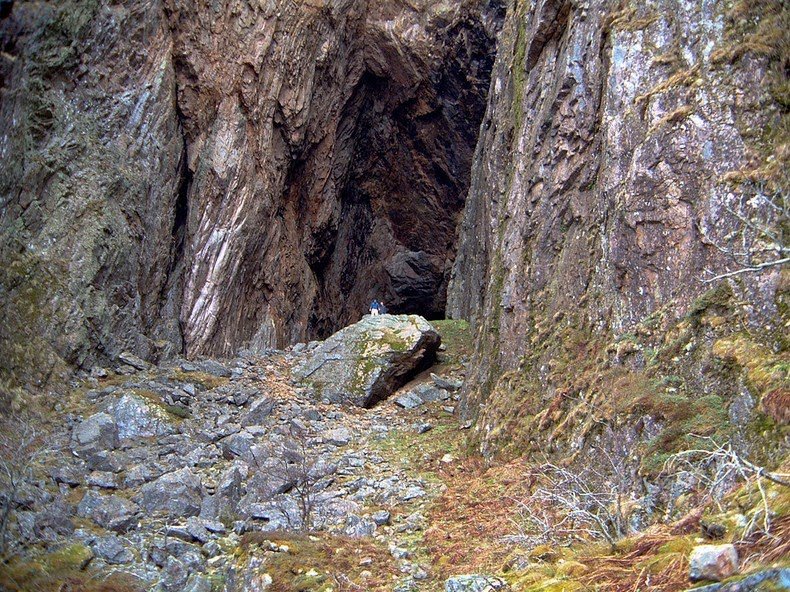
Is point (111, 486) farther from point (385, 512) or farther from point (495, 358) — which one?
point (495, 358)

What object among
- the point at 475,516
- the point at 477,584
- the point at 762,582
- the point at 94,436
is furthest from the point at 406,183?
the point at 762,582

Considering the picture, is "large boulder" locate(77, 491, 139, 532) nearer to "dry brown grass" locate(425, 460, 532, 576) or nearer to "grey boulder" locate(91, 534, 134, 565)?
"grey boulder" locate(91, 534, 134, 565)

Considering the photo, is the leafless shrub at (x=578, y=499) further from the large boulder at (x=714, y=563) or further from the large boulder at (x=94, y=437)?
the large boulder at (x=94, y=437)

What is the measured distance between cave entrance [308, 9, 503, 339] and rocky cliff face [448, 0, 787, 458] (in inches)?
458

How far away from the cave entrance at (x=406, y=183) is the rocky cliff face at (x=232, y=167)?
0.07m

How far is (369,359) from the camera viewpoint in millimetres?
15219

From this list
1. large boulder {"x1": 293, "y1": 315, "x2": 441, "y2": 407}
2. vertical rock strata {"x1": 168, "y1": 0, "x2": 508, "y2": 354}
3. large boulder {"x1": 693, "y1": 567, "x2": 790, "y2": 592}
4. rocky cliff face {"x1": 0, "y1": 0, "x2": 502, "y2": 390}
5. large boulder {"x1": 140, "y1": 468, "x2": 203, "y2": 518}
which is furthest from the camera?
vertical rock strata {"x1": 168, "y1": 0, "x2": 508, "y2": 354}

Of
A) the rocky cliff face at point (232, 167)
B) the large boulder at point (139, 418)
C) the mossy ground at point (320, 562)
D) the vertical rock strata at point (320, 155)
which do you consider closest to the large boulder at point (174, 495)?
the mossy ground at point (320, 562)

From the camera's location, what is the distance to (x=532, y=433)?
8961 millimetres

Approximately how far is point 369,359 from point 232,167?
678cm

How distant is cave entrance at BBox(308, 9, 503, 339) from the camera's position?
23.6 metres

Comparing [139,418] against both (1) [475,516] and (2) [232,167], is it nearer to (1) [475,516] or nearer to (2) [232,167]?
(1) [475,516]

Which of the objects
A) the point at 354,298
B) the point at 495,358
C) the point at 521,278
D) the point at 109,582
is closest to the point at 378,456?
the point at 495,358

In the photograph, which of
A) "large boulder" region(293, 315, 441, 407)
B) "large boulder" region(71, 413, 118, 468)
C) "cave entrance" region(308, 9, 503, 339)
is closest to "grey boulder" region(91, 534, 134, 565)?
"large boulder" region(71, 413, 118, 468)
